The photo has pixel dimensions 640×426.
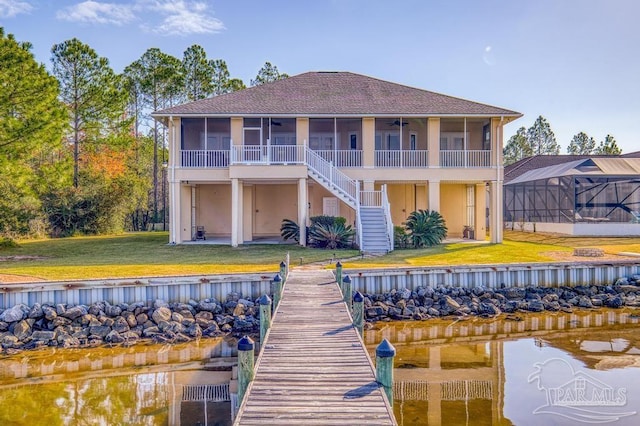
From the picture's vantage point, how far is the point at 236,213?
20.4m

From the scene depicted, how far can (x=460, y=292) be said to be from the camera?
14328mm

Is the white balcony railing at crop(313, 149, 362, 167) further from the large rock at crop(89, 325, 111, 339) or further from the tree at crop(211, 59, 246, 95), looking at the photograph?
the tree at crop(211, 59, 246, 95)

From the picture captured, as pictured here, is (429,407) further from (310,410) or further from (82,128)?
(82,128)

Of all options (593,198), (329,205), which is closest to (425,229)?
(329,205)

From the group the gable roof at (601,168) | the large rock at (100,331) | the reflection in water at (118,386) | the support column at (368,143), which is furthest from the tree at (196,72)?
the reflection in water at (118,386)

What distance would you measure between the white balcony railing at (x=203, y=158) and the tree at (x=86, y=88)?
12.3 metres

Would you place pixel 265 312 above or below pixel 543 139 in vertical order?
below

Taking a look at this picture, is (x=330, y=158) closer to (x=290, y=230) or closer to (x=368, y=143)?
(x=368, y=143)

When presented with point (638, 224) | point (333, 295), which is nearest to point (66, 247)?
point (333, 295)

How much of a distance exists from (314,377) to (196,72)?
35098 mm

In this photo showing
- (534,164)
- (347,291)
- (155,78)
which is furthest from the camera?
(534,164)

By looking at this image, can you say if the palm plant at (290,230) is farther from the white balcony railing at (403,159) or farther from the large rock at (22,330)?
the large rock at (22,330)

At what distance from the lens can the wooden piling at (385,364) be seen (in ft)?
18.7

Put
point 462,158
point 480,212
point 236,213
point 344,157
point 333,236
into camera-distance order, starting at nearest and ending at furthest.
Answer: point 333,236 → point 236,213 → point 344,157 → point 462,158 → point 480,212
